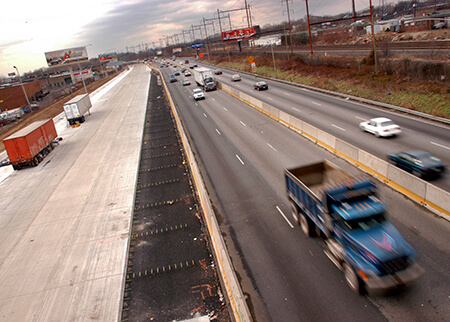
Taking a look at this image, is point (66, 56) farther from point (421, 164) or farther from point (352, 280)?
point (352, 280)

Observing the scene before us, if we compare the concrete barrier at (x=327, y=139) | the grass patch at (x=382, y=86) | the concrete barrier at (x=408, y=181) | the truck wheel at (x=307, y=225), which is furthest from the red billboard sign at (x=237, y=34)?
the truck wheel at (x=307, y=225)

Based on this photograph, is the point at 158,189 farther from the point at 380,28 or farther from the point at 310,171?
the point at 380,28

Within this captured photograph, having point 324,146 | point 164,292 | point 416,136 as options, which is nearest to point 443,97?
point 416,136

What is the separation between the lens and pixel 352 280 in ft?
35.7

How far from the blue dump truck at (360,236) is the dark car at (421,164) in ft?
21.7

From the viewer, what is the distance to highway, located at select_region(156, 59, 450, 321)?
10414 millimetres

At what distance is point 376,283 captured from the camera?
9898 mm

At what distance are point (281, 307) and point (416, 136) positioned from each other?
1973 centimetres

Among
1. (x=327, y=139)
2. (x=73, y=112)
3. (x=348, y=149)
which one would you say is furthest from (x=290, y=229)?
(x=73, y=112)

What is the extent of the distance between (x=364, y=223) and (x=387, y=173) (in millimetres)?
7803

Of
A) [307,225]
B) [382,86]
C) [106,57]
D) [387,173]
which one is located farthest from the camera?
[106,57]

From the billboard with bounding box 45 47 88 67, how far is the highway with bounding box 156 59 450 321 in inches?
2924

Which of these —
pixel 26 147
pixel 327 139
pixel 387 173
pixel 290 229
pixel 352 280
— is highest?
pixel 26 147

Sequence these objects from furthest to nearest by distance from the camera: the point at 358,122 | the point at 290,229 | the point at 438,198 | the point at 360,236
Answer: the point at 358,122, the point at 290,229, the point at 438,198, the point at 360,236
